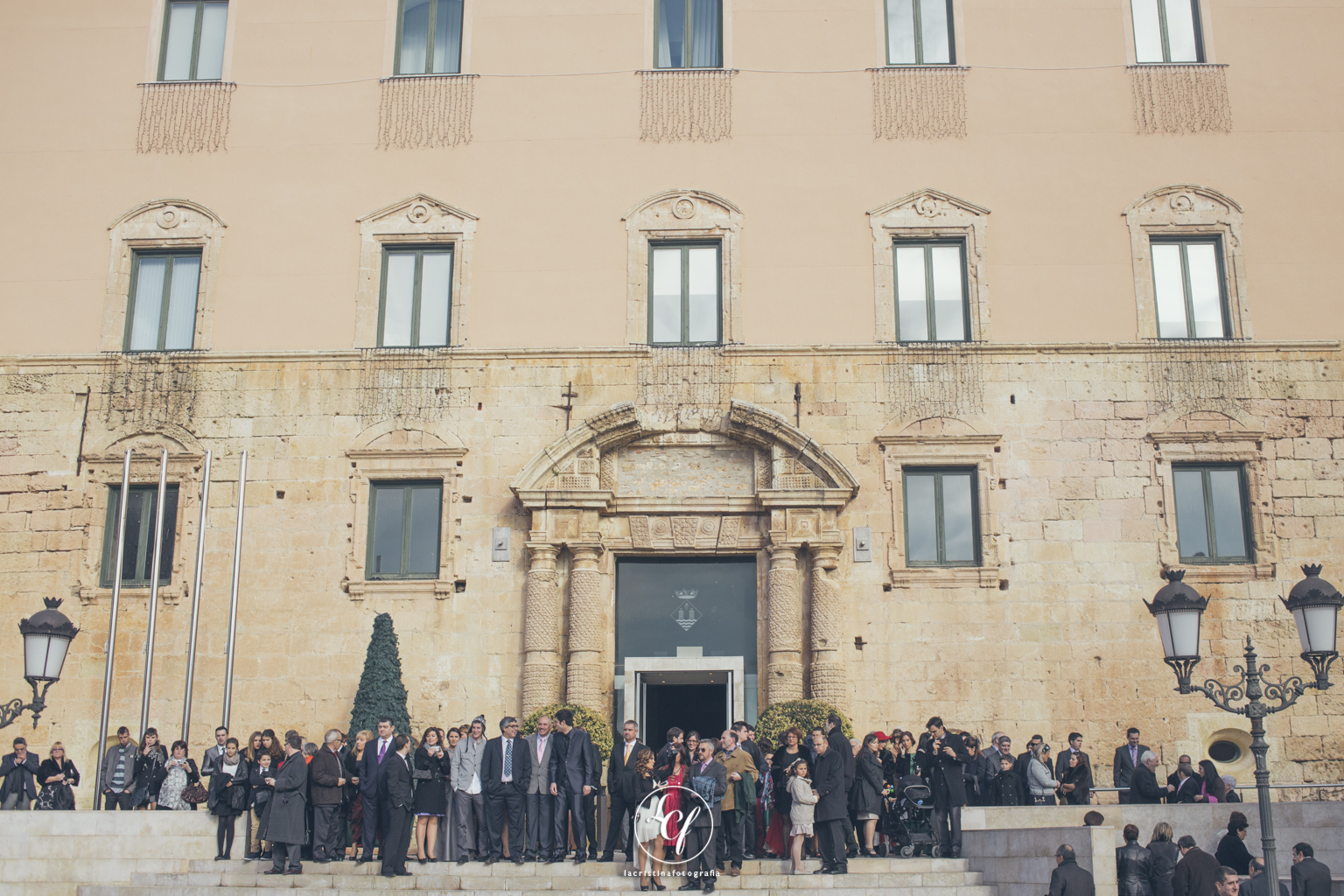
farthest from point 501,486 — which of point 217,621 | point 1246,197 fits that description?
point 1246,197

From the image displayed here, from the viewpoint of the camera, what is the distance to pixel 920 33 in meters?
22.5

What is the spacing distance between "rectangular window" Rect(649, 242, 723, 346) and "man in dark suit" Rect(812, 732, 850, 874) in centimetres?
809

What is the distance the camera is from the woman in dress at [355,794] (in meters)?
15.6

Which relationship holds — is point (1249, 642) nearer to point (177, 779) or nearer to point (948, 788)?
point (948, 788)

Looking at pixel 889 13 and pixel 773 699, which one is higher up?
pixel 889 13

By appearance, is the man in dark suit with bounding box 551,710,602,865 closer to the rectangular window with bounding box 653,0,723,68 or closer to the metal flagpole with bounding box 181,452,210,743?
the metal flagpole with bounding box 181,452,210,743

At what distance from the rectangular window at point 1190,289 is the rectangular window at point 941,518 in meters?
3.86

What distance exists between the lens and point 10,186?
22422 mm

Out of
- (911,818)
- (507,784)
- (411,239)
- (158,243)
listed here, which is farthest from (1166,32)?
(158,243)

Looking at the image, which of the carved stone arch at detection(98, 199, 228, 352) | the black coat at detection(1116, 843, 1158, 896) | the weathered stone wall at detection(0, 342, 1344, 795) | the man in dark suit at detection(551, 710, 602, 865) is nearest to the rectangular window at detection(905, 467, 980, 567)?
the weathered stone wall at detection(0, 342, 1344, 795)

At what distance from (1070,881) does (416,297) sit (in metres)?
13.1

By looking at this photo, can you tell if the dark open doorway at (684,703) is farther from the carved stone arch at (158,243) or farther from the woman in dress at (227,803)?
the carved stone arch at (158,243)

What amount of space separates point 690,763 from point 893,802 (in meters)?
2.64

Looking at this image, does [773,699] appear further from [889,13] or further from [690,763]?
[889,13]
